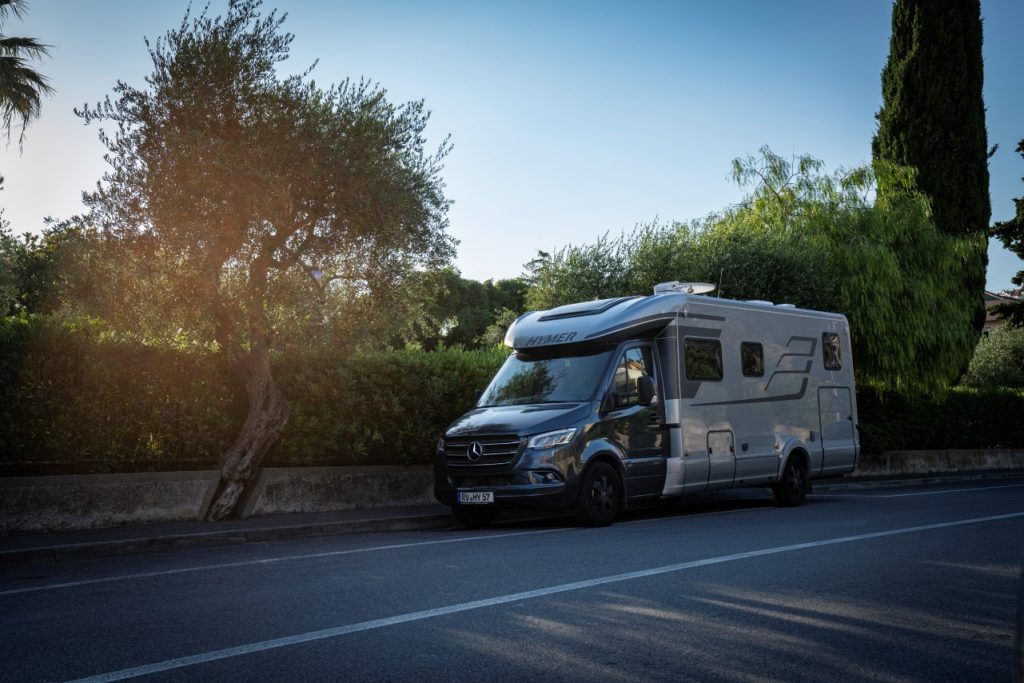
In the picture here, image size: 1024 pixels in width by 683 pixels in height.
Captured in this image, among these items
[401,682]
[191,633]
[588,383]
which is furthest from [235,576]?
[588,383]

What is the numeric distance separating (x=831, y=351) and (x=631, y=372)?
5339 millimetres

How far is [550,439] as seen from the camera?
11797 mm

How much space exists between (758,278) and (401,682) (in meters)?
19.9

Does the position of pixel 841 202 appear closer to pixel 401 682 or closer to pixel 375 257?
pixel 375 257

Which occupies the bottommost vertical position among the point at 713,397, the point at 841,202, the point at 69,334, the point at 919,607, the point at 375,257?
the point at 919,607

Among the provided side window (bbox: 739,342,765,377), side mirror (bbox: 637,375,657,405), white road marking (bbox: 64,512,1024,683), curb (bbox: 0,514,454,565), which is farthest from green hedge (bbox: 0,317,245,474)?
side window (bbox: 739,342,765,377)

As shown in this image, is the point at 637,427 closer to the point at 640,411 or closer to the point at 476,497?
the point at 640,411

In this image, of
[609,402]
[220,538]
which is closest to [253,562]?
[220,538]

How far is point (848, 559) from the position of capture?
8.79 m

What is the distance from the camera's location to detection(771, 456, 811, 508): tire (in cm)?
1543

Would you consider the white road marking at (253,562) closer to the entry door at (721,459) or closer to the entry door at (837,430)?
the entry door at (721,459)

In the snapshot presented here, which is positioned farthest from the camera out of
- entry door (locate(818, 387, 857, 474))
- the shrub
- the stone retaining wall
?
the shrub

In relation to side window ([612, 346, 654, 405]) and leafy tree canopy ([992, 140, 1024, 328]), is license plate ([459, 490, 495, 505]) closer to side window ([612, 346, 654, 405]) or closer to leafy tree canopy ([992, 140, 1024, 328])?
side window ([612, 346, 654, 405])

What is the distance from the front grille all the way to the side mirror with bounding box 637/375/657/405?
1882 millimetres
